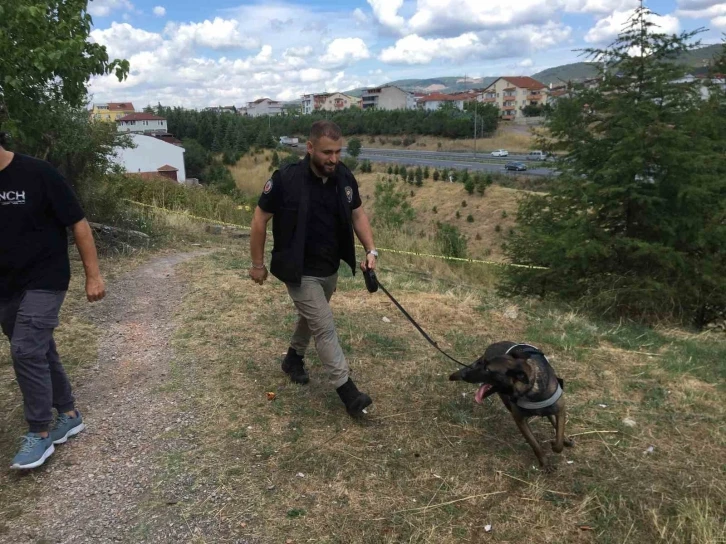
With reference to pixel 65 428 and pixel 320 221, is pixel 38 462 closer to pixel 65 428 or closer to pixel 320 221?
pixel 65 428

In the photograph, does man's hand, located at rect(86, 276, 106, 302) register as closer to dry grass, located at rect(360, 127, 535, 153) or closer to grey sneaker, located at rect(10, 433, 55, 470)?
grey sneaker, located at rect(10, 433, 55, 470)

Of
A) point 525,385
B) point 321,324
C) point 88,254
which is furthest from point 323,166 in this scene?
point 525,385

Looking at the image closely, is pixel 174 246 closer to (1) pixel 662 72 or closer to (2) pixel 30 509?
(2) pixel 30 509

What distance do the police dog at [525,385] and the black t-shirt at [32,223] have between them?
89.0 inches

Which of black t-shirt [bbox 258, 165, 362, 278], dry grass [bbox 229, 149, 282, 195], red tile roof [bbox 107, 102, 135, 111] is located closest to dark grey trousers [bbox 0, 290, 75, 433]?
black t-shirt [bbox 258, 165, 362, 278]

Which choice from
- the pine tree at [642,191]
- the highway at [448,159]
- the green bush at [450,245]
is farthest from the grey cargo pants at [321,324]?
the highway at [448,159]

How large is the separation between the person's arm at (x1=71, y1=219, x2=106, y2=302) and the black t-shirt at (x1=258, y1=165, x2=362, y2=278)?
95 cm

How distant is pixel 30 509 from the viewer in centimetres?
264

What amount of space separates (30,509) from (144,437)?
28.2 inches

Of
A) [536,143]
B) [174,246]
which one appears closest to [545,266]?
[536,143]

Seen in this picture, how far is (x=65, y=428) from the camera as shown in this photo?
3.18 metres

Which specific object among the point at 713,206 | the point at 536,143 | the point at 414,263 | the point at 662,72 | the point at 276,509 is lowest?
the point at 414,263

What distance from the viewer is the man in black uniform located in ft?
10.9

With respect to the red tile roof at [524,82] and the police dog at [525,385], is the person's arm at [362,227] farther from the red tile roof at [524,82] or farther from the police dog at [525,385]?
the red tile roof at [524,82]
